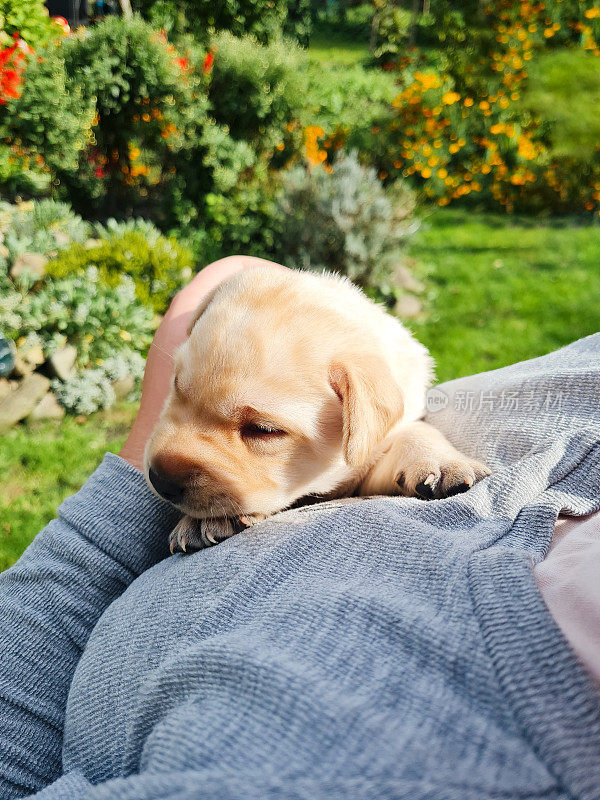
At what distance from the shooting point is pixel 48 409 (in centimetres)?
534

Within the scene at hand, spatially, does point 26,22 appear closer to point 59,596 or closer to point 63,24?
point 63,24

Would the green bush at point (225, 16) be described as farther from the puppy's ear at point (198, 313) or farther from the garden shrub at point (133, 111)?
the puppy's ear at point (198, 313)

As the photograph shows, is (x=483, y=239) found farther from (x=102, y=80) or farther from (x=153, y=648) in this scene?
(x=153, y=648)

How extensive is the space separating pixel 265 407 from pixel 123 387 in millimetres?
4030

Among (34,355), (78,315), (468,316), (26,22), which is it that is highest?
(26,22)

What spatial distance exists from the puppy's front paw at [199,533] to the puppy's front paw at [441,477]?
0.54 metres

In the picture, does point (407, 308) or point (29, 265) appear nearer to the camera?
point (29, 265)

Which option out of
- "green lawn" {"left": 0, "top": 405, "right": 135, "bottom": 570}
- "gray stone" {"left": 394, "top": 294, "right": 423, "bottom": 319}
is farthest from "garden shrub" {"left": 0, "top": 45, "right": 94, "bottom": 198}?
"gray stone" {"left": 394, "top": 294, "right": 423, "bottom": 319}

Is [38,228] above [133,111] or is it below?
below

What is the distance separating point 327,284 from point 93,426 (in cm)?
362

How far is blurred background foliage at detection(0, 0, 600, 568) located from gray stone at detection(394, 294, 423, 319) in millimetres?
26

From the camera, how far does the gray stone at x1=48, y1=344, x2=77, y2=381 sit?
5.36 m

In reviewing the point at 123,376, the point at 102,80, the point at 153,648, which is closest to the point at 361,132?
the point at 102,80

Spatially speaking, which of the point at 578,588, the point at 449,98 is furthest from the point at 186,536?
the point at 449,98
